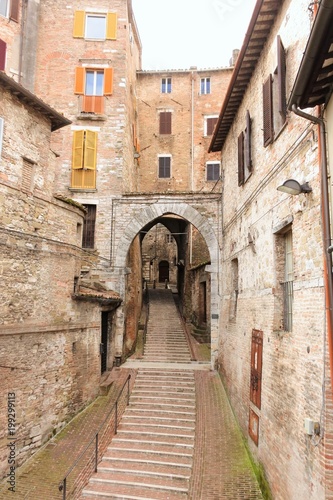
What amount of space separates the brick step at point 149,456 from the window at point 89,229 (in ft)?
31.0

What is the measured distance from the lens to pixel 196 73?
2642 cm

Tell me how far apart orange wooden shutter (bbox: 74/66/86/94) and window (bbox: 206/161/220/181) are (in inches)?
397

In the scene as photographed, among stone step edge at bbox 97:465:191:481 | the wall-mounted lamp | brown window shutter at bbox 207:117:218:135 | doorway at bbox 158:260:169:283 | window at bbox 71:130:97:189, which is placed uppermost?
brown window shutter at bbox 207:117:218:135

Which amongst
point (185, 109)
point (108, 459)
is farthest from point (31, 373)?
point (185, 109)

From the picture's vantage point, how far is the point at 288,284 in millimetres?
7555

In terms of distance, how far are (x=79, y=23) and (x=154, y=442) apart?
63.1 ft

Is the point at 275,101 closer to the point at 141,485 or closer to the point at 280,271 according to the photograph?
the point at 280,271

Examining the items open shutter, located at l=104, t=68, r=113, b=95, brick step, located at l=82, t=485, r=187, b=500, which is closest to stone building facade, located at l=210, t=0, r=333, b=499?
brick step, located at l=82, t=485, r=187, b=500

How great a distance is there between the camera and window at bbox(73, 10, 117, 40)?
19.0 metres

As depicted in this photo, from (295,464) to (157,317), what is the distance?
54.2ft

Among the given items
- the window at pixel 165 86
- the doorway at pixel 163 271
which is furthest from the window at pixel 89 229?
the doorway at pixel 163 271

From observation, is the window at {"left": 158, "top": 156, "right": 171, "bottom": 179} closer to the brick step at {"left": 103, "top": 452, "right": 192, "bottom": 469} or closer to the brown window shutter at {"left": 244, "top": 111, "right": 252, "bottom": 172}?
the brown window shutter at {"left": 244, "top": 111, "right": 252, "bottom": 172}

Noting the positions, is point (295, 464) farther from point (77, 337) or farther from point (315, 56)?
point (77, 337)

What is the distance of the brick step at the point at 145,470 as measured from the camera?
9.12 m
